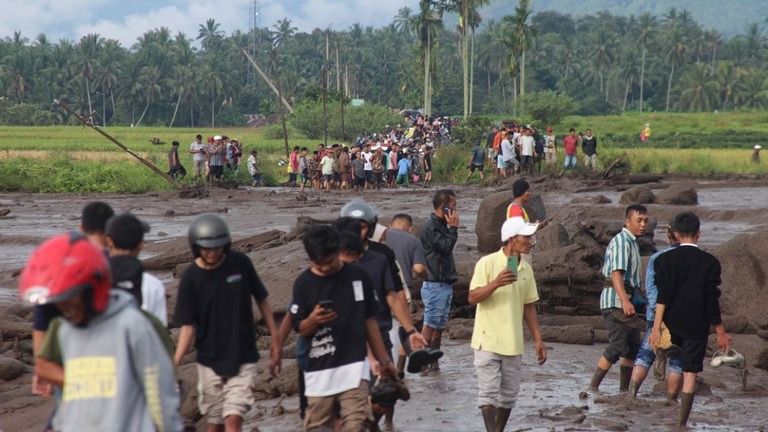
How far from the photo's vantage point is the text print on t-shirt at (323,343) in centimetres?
658

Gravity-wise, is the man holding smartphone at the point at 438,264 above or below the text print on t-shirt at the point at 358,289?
below

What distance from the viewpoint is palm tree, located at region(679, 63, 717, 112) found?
10800 cm

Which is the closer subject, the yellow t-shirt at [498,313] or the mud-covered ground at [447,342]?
the yellow t-shirt at [498,313]

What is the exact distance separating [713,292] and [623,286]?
114 centimetres

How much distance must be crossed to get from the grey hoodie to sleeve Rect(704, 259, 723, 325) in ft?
16.3

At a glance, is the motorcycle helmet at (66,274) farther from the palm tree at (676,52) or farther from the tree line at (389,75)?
the palm tree at (676,52)

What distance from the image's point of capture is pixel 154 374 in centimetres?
412

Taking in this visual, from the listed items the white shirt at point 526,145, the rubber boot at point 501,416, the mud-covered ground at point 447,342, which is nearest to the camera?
the rubber boot at point 501,416

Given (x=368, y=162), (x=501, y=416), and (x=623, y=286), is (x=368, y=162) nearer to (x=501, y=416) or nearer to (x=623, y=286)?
(x=623, y=286)

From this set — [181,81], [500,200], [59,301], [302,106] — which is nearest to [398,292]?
[59,301]

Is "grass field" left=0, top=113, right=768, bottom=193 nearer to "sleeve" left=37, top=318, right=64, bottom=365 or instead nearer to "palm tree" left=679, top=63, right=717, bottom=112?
"palm tree" left=679, top=63, right=717, bottom=112

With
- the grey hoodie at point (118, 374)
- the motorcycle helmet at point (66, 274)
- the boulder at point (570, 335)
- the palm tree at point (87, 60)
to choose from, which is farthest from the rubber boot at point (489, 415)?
the palm tree at point (87, 60)

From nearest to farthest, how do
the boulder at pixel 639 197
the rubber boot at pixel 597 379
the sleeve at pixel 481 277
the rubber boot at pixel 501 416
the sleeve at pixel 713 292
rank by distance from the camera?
the sleeve at pixel 481 277
the rubber boot at pixel 501 416
the sleeve at pixel 713 292
the rubber boot at pixel 597 379
the boulder at pixel 639 197

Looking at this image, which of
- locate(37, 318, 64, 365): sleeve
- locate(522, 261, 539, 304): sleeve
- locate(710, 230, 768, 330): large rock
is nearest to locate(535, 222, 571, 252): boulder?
locate(710, 230, 768, 330): large rock
